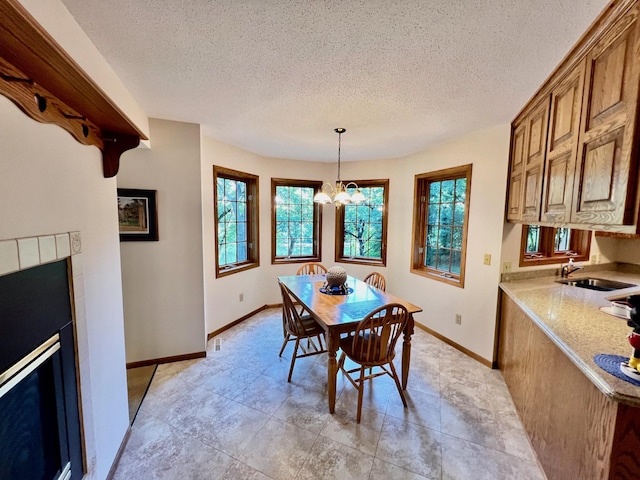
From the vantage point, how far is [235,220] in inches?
148

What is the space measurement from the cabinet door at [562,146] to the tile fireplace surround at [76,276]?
8.13ft

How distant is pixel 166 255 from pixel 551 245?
3.93 m

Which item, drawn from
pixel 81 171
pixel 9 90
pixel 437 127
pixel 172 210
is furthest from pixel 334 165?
pixel 9 90

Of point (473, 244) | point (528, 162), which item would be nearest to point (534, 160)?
point (528, 162)

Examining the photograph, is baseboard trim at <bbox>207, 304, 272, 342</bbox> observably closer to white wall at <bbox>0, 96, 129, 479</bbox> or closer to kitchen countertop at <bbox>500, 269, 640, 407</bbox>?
white wall at <bbox>0, 96, 129, 479</bbox>

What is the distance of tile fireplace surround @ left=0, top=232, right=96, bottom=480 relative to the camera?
901 millimetres

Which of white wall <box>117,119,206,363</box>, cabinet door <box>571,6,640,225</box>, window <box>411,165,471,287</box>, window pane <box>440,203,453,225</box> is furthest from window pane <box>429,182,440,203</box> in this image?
white wall <box>117,119,206,363</box>

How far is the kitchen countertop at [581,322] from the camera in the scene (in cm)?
111

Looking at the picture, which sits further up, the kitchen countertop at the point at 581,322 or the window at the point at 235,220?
the window at the point at 235,220

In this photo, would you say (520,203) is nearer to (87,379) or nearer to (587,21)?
(587,21)

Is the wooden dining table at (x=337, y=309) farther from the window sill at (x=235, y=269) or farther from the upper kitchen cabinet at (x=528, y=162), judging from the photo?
the upper kitchen cabinet at (x=528, y=162)

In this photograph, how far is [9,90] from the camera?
86cm

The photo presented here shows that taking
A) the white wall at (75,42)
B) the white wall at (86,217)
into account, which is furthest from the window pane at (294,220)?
the white wall at (86,217)

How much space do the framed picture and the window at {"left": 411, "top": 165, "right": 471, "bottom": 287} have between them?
3.07 m
